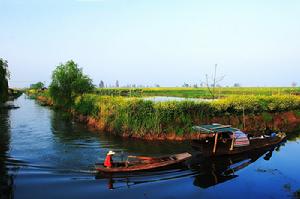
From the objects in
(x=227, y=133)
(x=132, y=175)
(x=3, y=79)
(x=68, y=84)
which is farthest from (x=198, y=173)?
(x=68, y=84)

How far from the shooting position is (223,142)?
22.3 m

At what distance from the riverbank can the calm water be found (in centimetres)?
191

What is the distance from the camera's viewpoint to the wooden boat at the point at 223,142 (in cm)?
2147

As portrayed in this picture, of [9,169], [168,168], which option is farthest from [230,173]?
[9,169]

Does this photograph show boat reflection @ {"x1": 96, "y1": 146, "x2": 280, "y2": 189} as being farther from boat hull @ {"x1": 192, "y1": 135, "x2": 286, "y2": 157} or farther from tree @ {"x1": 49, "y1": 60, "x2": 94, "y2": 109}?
tree @ {"x1": 49, "y1": 60, "x2": 94, "y2": 109}

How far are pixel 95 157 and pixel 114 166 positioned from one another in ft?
15.0

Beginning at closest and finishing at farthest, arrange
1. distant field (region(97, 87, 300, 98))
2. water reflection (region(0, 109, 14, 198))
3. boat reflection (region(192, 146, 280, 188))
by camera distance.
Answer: water reflection (region(0, 109, 14, 198)) < boat reflection (region(192, 146, 280, 188)) < distant field (region(97, 87, 300, 98))

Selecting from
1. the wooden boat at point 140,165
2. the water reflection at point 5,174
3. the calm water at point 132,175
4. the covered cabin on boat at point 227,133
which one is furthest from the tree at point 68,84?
the wooden boat at point 140,165

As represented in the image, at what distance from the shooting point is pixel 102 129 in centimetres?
3288

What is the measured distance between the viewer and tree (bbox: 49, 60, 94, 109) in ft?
172

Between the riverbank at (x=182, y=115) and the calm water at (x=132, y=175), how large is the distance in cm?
191

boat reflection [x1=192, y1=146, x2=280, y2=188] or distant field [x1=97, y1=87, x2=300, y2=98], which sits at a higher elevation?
distant field [x1=97, y1=87, x2=300, y2=98]

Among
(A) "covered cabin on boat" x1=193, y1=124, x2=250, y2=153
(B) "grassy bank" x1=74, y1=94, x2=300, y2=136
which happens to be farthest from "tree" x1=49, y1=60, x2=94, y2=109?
(A) "covered cabin on boat" x1=193, y1=124, x2=250, y2=153

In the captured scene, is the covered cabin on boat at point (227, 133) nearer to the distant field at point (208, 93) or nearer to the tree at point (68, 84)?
the distant field at point (208, 93)
